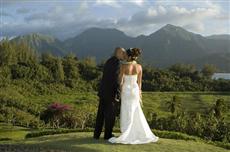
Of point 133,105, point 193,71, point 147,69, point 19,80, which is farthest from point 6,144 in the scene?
point 193,71

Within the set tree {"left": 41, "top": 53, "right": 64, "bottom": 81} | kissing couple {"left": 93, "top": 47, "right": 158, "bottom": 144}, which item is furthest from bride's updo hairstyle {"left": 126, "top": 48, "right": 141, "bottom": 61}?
tree {"left": 41, "top": 53, "right": 64, "bottom": 81}

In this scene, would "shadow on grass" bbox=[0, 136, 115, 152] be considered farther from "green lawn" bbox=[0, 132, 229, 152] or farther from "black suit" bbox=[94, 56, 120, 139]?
"black suit" bbox=[94, 56, 120, 139]

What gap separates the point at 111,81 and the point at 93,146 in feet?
6.17

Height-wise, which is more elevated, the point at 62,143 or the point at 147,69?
the point at 147,69

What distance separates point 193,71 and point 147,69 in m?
13.8

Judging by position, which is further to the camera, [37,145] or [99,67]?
[99,67]

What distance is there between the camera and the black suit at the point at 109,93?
1321cm

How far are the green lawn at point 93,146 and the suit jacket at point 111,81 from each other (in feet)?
4.22

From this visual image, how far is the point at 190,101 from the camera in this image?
8606 centimetres

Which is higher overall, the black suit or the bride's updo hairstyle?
the bride's updo hairstyle

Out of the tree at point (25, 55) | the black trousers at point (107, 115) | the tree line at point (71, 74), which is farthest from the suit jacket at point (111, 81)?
the tree at point (25, 55)

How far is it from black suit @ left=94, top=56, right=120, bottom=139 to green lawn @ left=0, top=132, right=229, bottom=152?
0.60 m

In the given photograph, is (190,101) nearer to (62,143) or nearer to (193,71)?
(193,71)

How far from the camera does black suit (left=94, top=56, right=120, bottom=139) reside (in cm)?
1321
